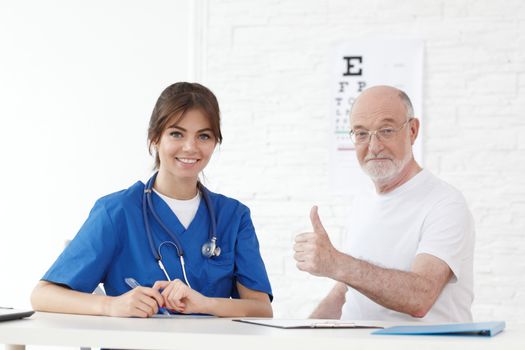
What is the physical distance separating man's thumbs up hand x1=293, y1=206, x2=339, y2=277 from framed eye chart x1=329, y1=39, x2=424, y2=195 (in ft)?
4.86

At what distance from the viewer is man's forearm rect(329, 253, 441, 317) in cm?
212

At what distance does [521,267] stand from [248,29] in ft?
4.97

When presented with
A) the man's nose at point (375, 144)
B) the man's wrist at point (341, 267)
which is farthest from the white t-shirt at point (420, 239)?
the man's wrist at point (341, 267)

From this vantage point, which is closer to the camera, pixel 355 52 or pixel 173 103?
pixel 173 103

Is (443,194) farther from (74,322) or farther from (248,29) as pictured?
(248,29)

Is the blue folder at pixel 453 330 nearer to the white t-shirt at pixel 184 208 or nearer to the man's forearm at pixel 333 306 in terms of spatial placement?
the white t-shirt at pixel 184 208

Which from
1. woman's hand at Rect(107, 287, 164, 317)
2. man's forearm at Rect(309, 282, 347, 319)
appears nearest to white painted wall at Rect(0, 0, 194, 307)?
man's forearm at Rect(309, 282, 347, 319)

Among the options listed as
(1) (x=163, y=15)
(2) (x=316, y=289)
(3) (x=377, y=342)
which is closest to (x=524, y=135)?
(2) (x=316, y=289)

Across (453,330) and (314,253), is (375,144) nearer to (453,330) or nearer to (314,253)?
(314,253)

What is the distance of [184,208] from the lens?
2.18m

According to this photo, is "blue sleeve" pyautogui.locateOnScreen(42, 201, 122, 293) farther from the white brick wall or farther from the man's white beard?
the white brick wall

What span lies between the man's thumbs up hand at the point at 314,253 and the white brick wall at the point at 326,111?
1472mm

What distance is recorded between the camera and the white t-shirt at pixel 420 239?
7.45ft

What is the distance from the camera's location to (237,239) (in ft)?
7.18
